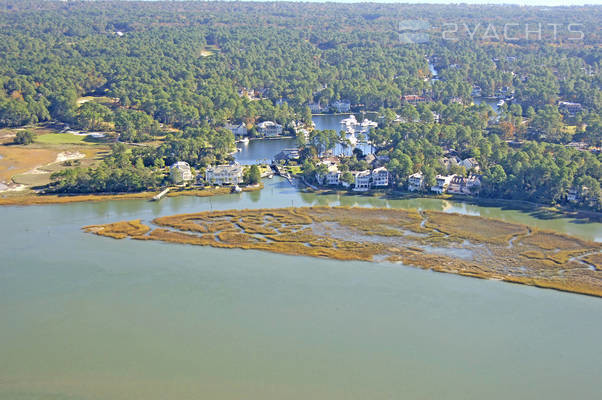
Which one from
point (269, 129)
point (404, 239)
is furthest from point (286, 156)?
point (404, 239)

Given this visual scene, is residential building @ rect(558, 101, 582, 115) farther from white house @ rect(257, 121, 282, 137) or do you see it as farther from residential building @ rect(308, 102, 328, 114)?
white house @ rect(257, 121, 282, 137)

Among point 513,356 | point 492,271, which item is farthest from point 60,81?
point 513,356

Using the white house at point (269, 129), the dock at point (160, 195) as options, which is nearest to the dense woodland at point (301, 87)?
the dock at point (160, 195)

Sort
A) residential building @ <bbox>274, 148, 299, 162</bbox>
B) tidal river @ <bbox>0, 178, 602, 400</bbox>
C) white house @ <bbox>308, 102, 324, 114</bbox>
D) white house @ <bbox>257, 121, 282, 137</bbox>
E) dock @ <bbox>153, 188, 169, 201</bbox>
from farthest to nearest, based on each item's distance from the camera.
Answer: white house @ <bbox>308, 102, 324, 114</bbox>, white house @ <bbox>257, 121, 282, 137</bbox>, residential building @ <bbox>274, 148, 299, 162</bbox>, dock @ <bbox>153, 188, 169, 201</bbox>, tidal river @ <bbox>0, 178, 602, 400</bbox>

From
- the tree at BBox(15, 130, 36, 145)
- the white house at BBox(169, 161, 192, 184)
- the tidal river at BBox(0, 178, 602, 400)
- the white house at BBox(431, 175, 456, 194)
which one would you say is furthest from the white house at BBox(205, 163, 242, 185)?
the tree at BBox(15, 130, 36, 145)

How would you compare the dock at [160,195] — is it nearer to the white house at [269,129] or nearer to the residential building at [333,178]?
the residential building at [333,178]

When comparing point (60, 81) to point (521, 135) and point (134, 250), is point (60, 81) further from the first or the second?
point (521, 135)
